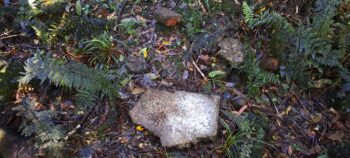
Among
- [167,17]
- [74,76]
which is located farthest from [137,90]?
[167,17]

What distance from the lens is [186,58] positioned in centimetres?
454

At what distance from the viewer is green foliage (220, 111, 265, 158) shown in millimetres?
3799

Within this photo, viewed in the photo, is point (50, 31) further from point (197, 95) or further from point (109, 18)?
point (197, 95)

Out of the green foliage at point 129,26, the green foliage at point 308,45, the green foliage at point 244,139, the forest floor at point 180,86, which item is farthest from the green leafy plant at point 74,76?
the green foliage at point 308,45

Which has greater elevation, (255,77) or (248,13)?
(248,13)

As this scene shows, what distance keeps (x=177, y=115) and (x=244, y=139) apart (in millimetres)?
804

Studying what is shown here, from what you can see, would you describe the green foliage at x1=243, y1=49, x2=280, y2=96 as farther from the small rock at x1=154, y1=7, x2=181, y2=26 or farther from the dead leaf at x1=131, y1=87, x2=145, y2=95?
the dead leaf at x1=131, y1=87, x2=145, y2=95

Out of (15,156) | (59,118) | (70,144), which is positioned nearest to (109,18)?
(59,118)

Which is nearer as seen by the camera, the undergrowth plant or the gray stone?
the gray stone

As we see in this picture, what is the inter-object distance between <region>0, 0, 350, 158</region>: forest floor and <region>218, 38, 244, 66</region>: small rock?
0.07 meters

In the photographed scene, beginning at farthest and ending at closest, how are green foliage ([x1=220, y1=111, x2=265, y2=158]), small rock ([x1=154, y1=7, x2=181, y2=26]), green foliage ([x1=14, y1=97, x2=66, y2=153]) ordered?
small rock ([x1=154, y1=7, x2=181, y2=26])
green foliage ([x1=220, y1=111, x2=265, y2=158])
green foliage ([x1=14, y1=97, x2=66, y2=153])

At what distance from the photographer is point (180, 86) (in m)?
4.36

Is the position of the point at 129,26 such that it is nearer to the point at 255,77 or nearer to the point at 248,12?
the point at 248,12

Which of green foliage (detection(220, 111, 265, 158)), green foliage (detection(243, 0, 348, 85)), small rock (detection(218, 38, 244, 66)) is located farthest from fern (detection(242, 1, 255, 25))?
green foliage (detection(220, 111, 265, 158))
